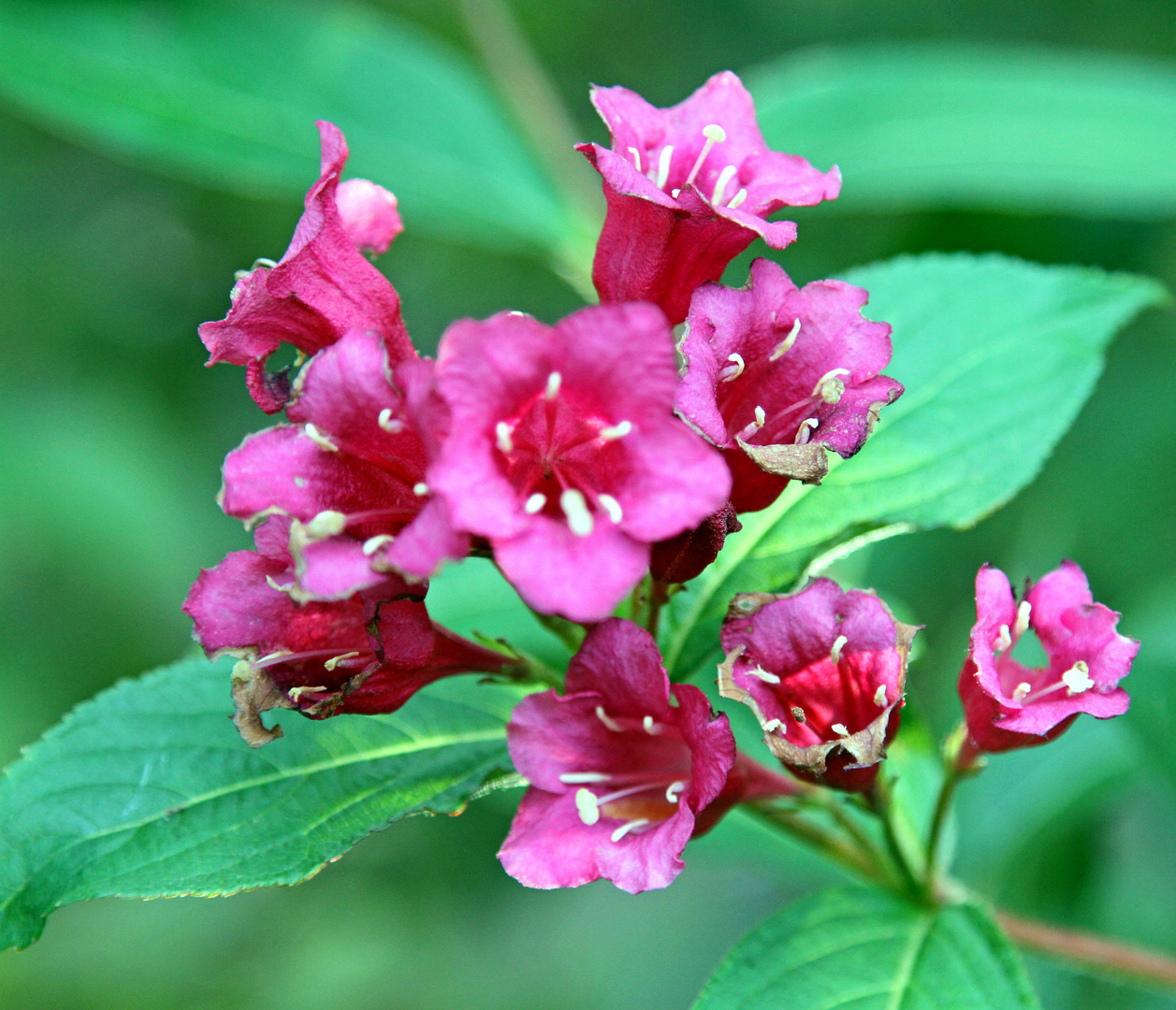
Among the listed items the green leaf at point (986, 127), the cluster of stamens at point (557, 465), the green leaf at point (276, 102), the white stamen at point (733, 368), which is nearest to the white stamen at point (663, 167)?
the white stamen at point (733, 368)

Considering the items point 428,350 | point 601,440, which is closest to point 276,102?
point 428,350

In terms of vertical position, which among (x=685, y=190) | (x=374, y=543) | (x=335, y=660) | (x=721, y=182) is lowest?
(x=335, y=660)

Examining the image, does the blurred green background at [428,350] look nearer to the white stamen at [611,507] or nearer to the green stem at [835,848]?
the green stem at [835,848]

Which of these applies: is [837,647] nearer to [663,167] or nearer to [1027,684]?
[1027,684]

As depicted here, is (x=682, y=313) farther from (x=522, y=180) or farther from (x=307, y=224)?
(x=522, y=180)

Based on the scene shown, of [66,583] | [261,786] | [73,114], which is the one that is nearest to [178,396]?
[66,583]

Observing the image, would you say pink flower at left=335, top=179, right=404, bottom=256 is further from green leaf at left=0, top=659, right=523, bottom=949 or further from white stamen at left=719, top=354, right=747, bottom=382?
green leaf at left=0, top=659, right=523, bottom=949
